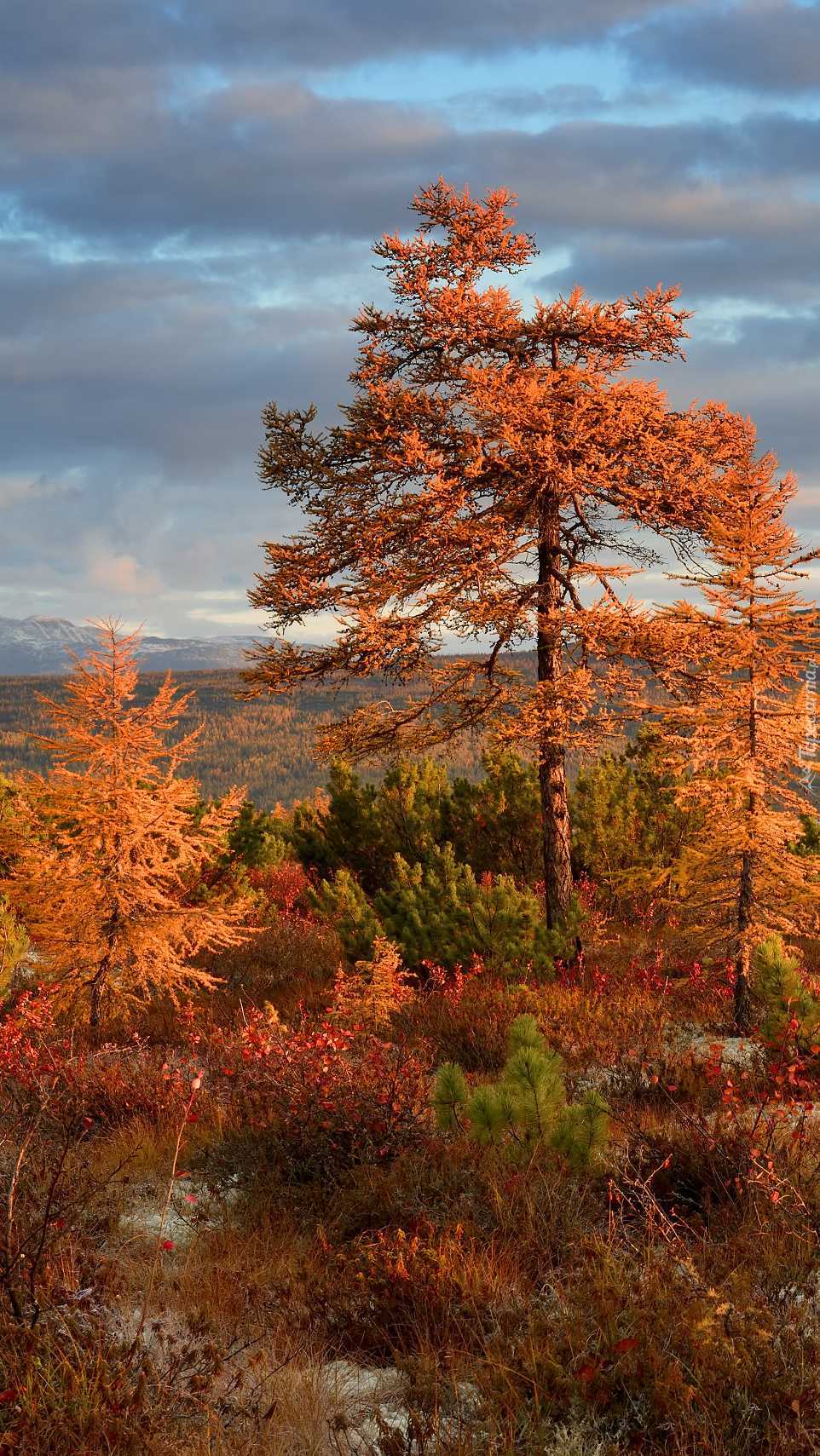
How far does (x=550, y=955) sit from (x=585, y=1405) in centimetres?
764

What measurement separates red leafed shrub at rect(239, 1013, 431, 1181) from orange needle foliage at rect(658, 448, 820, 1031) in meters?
3.23

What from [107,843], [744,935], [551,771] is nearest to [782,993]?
[744,935]

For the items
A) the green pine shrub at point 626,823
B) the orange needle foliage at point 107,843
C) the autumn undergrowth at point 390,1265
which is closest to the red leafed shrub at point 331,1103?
the autumn undergrowth at point 390,1265

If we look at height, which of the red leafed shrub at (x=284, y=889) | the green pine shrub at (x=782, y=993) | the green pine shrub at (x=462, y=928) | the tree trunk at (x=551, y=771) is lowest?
the red leafed shrub at (x=284, y=889)

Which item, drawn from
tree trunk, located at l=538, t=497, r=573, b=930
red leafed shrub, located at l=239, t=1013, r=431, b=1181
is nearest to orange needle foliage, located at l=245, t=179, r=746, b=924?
tree trunk, located at l=538, t=497, r=573, b=930

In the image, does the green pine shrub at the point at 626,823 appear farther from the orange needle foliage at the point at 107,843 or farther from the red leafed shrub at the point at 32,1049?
the red leafed shrub at the point at 32,1049

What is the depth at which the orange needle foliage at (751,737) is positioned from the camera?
714 centimetres

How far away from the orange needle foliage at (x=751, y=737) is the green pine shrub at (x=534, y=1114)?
130 inches

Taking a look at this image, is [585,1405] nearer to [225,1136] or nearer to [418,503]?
[225,1136]

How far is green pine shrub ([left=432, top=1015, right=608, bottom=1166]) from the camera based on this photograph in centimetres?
426

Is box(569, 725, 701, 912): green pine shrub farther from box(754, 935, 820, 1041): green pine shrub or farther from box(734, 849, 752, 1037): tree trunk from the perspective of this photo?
box(754, 935, 820, 1041): green pine shrub

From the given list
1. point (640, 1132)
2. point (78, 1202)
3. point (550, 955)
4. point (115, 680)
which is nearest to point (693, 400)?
point (550, 955)

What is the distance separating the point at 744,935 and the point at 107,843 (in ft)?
19.1

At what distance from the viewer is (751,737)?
23.9 ft
